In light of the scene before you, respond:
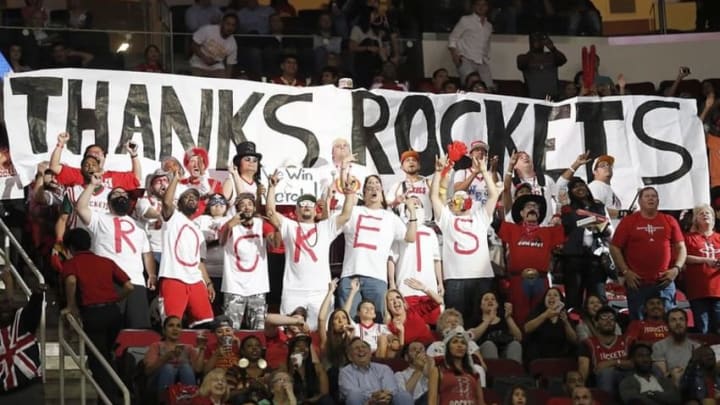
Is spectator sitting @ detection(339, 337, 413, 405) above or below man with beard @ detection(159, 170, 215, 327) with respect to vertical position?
below

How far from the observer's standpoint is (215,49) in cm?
1798

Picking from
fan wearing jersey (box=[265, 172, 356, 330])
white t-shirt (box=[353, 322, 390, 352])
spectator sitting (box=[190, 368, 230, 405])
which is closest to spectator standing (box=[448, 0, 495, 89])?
fan wearing jersey (box=[265, 172, 356, 330])

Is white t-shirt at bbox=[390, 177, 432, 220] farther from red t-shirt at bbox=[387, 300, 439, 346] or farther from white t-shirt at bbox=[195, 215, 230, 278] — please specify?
white t-shirt at bbox=[195, 215, 230, 278]

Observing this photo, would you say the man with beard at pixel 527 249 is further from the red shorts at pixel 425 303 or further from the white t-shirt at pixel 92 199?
the white t-shirt at pixel 92 199

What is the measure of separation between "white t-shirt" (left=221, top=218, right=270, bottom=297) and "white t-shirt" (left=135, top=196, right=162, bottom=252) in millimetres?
694

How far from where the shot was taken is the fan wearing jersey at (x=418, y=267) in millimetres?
14688

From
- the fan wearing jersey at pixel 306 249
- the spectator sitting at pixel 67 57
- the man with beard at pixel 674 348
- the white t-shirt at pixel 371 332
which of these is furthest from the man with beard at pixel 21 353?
the man with beard at pixel 674 348

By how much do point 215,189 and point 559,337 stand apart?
3208mm

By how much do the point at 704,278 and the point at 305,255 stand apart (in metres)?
3.40

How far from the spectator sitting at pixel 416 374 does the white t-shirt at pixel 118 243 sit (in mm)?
2301

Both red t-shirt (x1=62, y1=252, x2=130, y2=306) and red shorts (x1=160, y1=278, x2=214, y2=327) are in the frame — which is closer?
red t-shirt (x1=62, y1=252, x2=130, y2=306)

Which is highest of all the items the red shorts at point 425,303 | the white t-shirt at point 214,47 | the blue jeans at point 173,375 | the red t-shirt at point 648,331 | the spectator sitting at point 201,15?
the spectator sitting at point 201,15

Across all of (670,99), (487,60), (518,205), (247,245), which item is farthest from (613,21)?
(247,245)

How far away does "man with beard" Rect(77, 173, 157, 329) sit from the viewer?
14133 millimetres
